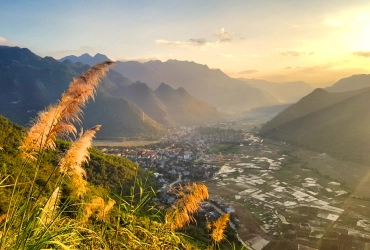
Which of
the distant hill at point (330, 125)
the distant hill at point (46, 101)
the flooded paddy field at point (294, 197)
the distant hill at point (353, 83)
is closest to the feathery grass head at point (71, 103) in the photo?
the flooded paddy field at point (294, 197)

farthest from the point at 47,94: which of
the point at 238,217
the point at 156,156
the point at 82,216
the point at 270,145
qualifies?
the point at 82,216

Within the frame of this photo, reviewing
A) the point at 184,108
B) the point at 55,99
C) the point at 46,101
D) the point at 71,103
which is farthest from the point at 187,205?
the point at 184,108

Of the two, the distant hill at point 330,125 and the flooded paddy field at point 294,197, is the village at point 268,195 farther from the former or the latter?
the distant hill at point 330,125

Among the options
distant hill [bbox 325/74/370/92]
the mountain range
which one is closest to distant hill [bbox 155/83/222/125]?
the mountain range

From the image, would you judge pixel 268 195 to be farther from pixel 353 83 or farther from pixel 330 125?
pixel 353 83

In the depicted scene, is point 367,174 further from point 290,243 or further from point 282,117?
point 282,117
